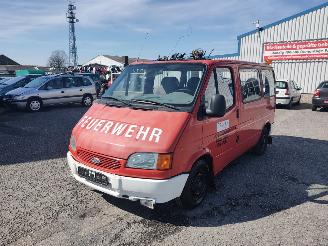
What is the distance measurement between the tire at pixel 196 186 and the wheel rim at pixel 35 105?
35.7 ft

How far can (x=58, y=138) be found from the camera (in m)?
8.33

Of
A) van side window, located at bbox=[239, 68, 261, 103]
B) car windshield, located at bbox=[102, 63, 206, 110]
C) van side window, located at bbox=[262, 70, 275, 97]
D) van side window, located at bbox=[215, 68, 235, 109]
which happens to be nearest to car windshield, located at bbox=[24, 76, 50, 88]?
car windshield, located at bbox=[102, 63, 206, 110]

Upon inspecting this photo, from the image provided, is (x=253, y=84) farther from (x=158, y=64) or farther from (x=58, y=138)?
(x=58, y=138)

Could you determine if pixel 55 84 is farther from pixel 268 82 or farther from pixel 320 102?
pixel 320 102

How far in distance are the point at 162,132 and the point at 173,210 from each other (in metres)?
1.30

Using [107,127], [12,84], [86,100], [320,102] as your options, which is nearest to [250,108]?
[107,127]

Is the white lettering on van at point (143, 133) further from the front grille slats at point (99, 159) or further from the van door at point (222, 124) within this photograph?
the van door at point (222, 124)

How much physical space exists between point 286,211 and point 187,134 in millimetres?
1960

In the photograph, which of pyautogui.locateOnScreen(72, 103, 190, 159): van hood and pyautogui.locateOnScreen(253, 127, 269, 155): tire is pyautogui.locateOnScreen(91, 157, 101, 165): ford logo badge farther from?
pyautogui.locateOnScreen(253, 127, 269, 155): tire

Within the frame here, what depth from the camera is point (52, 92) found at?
13734 mm

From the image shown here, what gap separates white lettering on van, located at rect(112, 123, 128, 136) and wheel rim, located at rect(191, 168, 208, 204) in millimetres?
1228

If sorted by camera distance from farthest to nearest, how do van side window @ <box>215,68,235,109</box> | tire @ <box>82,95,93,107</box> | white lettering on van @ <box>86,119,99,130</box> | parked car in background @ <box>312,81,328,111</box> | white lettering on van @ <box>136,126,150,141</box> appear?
tire @ <box>82,95,93,107</box>
parked car in background @ <box>312,81,328,111</box>
van side window @ <box>215,68,235,109</box>
white lettering on van @ <box>86,119,99,130</box>
white lettering on van @ <box>136,126,150,141</box>

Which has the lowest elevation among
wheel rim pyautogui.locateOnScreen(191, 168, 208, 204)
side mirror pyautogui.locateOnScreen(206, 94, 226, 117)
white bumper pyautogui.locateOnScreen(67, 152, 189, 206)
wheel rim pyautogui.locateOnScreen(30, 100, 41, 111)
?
wheel rim pyautogui.locateOnScreen(191, 168, 208, 204)

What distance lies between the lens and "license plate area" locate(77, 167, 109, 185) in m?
3.72
